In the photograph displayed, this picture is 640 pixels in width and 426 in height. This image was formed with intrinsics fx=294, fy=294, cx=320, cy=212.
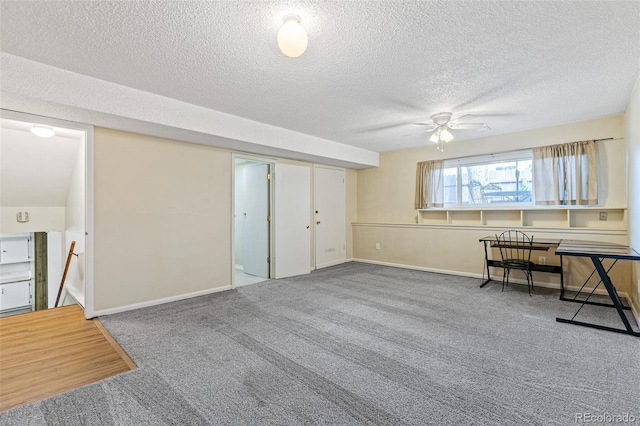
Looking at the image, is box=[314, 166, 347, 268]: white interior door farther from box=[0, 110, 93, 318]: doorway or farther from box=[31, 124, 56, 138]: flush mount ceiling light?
box=[31, 124, 56, 138]: flush mount ceiling light

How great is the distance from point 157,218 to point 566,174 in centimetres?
554

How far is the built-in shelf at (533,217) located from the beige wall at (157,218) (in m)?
3.78

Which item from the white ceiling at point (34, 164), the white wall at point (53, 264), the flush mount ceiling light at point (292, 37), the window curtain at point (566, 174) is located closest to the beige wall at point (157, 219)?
the white ceiling at point (34, 164)

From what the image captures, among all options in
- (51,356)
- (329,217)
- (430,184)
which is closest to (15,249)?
(51,356)

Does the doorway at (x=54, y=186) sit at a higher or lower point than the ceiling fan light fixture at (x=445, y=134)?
lower

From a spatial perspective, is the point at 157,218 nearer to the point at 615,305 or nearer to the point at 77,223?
the point at 77,223

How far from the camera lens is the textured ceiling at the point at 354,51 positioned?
5.98 feet

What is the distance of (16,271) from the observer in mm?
5480

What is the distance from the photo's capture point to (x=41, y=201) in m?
4.23

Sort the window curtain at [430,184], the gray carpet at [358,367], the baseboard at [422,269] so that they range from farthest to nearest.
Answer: the window curtain at [430,184] → the baseboard at [422,269] → the gray carpet at [358,367]

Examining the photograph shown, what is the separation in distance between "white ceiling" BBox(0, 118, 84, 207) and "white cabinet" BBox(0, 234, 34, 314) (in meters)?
1.82

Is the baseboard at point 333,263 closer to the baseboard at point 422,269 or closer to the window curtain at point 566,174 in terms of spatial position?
the baseboard at point 422,269

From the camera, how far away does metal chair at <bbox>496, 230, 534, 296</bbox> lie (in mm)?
3965

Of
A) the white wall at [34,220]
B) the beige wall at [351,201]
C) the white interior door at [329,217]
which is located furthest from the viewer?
the beige wall at [351,201]
